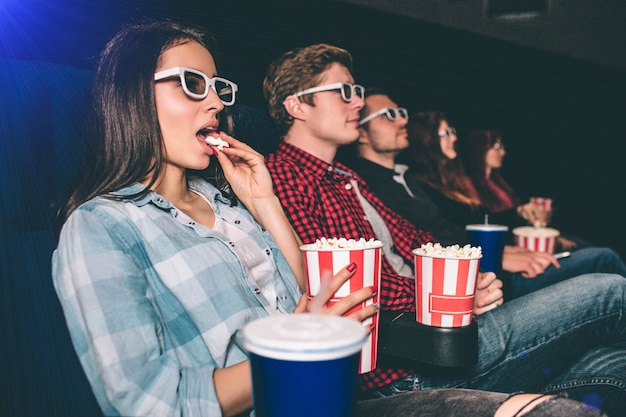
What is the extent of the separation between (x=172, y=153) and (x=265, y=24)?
3.28 feet

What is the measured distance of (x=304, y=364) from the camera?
0.58 metres

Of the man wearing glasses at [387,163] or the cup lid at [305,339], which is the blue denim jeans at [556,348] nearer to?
the cup lid at [305,339]

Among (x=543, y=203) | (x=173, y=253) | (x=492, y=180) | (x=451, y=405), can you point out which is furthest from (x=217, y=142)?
(x=492, y=180)

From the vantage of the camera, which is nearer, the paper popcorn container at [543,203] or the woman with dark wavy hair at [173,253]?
the woman with dark wavy hair at [173,253]

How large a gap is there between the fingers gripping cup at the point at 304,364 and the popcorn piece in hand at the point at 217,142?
2.41ft

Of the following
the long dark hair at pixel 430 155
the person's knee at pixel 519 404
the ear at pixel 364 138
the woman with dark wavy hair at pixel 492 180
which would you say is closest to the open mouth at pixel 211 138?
the person's knee at pixel 519 404

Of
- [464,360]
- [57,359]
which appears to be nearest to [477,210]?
[464,360]

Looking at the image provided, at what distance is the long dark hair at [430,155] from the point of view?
120 inches

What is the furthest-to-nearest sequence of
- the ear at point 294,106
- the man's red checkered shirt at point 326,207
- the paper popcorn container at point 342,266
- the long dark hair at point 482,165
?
→ the long dark hair at point 482,165 < the ear at point 294,106 < the man's red checkered shirt at point 326,207 < the paper popcorn container at point 342,266

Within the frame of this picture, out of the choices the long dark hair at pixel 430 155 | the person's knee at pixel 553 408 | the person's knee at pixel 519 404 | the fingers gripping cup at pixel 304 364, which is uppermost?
the long dark hair at pixel 430 155

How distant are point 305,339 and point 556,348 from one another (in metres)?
1.12

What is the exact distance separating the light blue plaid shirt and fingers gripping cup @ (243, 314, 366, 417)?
0.26m

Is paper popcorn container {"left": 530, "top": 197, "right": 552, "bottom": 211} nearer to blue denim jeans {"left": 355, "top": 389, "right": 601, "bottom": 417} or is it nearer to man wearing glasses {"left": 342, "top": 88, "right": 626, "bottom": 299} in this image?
man wearing glasses {"left": 342, "top": 88, "right": 626, "bottom": 299}

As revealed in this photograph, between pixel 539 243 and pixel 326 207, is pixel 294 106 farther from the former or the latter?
pixel 539 243
